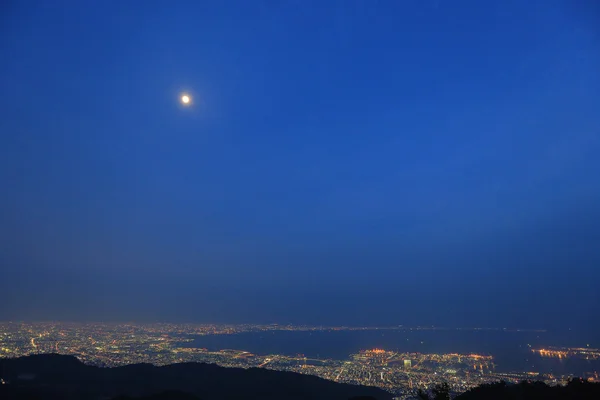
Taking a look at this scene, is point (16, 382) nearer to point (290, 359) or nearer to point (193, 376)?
point (193, 376)

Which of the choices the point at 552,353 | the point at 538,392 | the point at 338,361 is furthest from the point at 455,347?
the point at 538,392

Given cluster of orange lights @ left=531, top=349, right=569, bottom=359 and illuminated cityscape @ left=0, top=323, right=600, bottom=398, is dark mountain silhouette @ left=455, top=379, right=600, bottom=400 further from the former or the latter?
cluster of orange lights @ left=531, top=349, right=569, bottom=359

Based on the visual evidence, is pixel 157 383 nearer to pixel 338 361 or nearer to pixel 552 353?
pixel 338 361

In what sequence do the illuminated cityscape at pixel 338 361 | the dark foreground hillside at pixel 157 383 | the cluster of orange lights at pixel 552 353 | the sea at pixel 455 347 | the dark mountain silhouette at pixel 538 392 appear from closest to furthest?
1. the dark mountain silhouette at pixel 538 392
2. the dark foreground hillside at pixel 157 383
3. the illuminated cityscape at pixel 338 361
4. the sea at pixel 455 347
5. the cluster of orange lights at pixel 552 353

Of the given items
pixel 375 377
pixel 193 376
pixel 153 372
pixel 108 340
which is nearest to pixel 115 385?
pixel 153 372

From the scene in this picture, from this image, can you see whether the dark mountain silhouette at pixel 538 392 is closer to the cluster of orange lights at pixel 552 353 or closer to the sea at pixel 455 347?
the sea at pixel 455 347

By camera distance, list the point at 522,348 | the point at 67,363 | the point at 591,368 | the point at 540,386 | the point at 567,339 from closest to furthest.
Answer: the point at 540,386
the point at 67,363
the point at 591,368
the point at 522,348
the point at 567,339

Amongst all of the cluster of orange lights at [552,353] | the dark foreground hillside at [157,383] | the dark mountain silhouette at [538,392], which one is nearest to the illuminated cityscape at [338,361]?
the cluster of orange lights at [552,353]

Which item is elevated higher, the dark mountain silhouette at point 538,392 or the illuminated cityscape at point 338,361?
the dark mountain silhouette at point 538,392

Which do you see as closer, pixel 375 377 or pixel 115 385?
pixel 115 385
